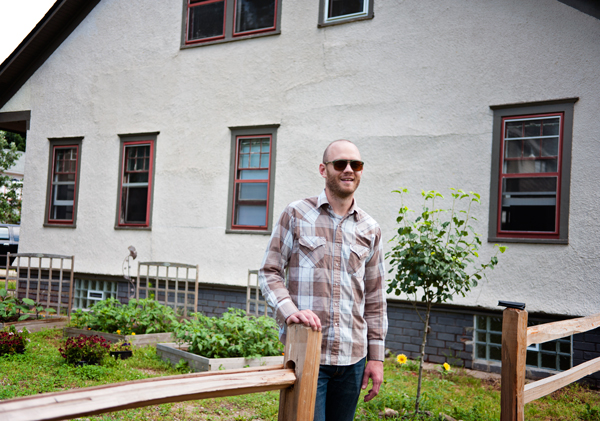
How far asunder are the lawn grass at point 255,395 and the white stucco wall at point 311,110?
1.40 m

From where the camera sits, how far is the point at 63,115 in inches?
458

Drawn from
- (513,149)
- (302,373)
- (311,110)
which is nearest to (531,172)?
(513,149)

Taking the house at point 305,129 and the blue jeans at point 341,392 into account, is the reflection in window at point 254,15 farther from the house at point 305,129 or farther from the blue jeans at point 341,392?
the blue jeans at point 341,392

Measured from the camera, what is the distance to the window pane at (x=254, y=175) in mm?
9641

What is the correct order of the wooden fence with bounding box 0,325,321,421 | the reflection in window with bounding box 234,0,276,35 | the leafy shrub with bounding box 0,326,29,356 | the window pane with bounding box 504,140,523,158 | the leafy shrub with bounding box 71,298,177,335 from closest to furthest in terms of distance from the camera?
the wooden fence with bounding box 0,325,321,421 < the leafy shrub with bounding box 0,326,29,356 < the window pane with bounding box 504,140,523,158 < the leafy shrub with bounding box 71,298,177,335 < the reflection in window with bounding box 234,0,276,35

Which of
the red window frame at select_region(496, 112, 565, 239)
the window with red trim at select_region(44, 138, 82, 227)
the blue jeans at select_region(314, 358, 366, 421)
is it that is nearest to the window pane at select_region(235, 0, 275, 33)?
the window with red trim at select_region(44, 138, 82, 227)

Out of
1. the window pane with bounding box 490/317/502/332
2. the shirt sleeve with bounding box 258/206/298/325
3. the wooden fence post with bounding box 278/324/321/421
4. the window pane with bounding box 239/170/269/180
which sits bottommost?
the window pane with bounding box 490/317/502/332

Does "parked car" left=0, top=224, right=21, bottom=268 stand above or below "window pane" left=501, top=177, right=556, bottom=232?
below

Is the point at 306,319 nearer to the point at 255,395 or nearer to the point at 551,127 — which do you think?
the point at 255,395

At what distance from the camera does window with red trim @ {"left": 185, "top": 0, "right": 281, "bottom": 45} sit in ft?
32.1

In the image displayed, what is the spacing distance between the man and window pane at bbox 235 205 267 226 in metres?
6.69

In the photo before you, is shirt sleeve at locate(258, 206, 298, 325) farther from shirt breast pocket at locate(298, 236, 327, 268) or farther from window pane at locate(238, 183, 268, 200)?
window pane at locate(238, 183, 268, 200)

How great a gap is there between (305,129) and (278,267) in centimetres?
668

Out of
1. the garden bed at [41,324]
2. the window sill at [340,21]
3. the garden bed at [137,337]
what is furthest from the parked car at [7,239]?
the window sill at [340,21]
